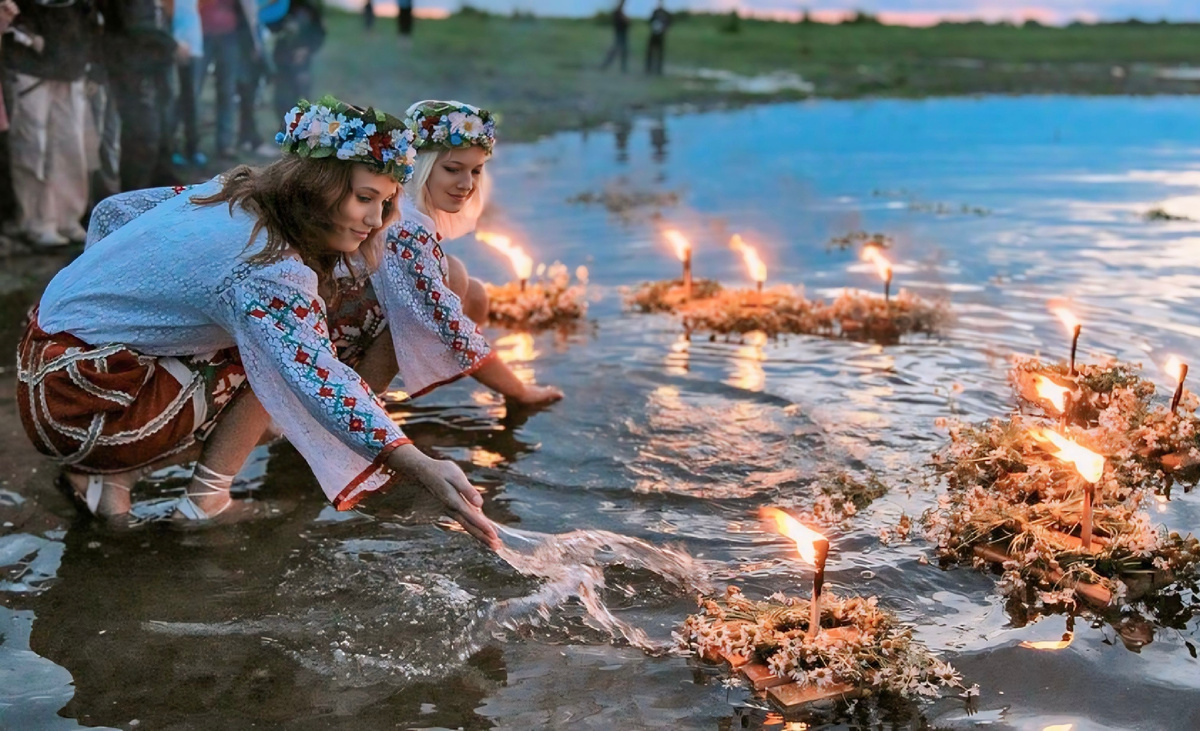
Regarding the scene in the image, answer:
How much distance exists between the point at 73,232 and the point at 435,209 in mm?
5036

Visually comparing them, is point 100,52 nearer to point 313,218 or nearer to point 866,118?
point 313,218

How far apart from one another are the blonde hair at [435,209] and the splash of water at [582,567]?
1409 mm

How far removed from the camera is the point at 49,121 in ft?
30.8

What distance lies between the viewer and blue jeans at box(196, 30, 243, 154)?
1367cm

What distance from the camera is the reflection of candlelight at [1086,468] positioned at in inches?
158

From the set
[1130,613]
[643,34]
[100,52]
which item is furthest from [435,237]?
[643,34]

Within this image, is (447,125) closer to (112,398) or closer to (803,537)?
(112,398)

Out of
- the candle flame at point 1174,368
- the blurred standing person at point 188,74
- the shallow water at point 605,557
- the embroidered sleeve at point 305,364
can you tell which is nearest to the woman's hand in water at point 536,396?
the shallow water at point 605,557

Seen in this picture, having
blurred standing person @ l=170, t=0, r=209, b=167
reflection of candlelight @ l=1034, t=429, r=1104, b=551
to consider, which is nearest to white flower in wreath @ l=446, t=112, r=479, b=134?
reflection of candlelight @ l=1034, t=429, r=1104, b=551

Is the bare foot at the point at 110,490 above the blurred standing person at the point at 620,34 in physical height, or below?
below

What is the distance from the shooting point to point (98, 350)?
177 inches

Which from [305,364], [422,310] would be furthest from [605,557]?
[422,310]

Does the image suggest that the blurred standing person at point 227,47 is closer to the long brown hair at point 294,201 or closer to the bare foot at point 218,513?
the bare foot at point 218,513

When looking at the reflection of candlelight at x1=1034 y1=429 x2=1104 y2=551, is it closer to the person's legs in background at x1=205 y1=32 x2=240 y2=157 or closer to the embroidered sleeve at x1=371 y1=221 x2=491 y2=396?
the embroidered sleeve at x1=371 y1=221 x2=491 y2=396
